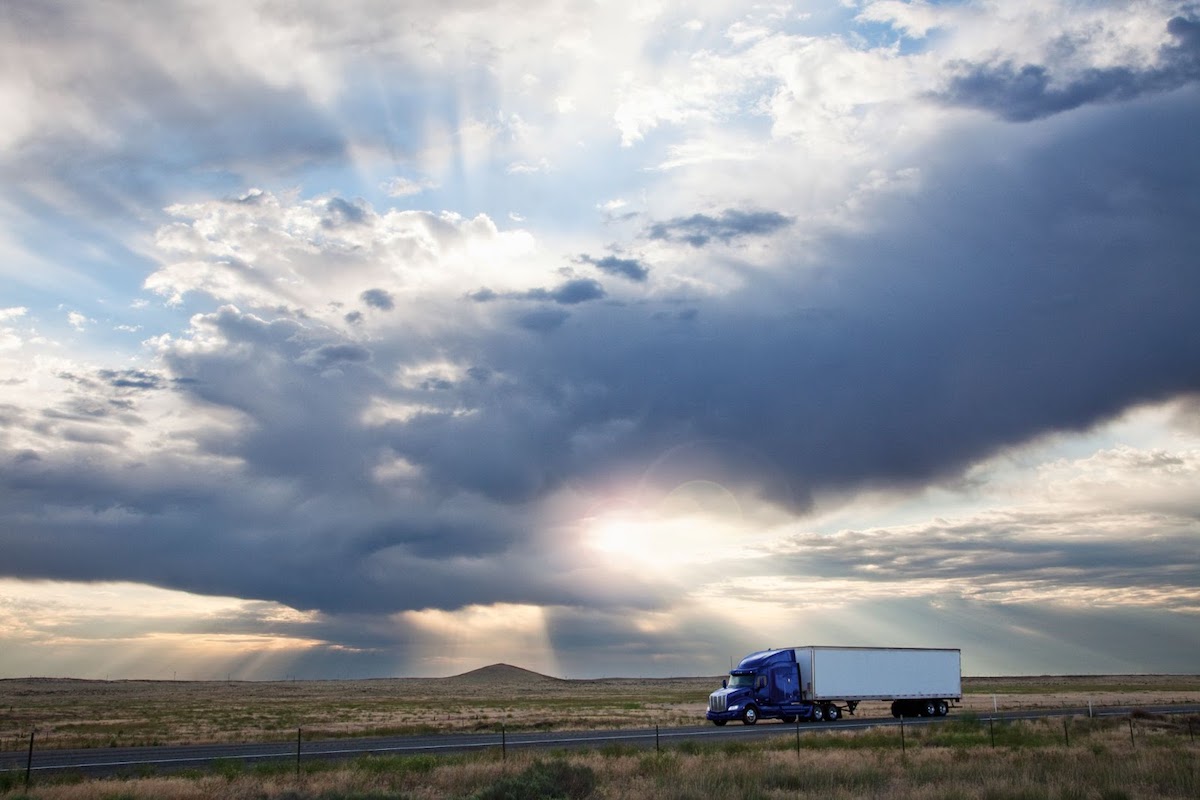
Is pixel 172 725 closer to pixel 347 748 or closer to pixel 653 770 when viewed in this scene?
pixel 347 748

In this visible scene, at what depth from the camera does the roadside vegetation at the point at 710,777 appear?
21.8m

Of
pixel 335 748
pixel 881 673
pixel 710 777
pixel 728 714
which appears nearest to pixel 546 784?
pixel 710 777

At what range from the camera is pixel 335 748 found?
38344 mm

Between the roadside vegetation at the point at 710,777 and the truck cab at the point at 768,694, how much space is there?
730 inches

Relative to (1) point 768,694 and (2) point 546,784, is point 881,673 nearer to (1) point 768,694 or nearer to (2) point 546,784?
(1) point 768,694

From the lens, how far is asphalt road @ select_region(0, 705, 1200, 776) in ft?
106

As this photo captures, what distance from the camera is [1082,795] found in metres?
21.4

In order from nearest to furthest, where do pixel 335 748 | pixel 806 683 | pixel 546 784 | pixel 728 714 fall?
pixel 546 784 → pixel 335 748 → pixel 728 714 → pixel 806 683

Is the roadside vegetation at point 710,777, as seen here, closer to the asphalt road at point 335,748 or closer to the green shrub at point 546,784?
the green shrub at point 546,784

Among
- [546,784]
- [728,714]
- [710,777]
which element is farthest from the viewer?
[728,714]

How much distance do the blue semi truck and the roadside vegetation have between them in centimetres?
1858

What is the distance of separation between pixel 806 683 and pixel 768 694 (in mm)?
2305

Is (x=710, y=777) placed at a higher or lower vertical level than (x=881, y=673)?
lower

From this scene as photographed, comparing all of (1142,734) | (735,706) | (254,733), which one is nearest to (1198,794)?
(1142,734)
